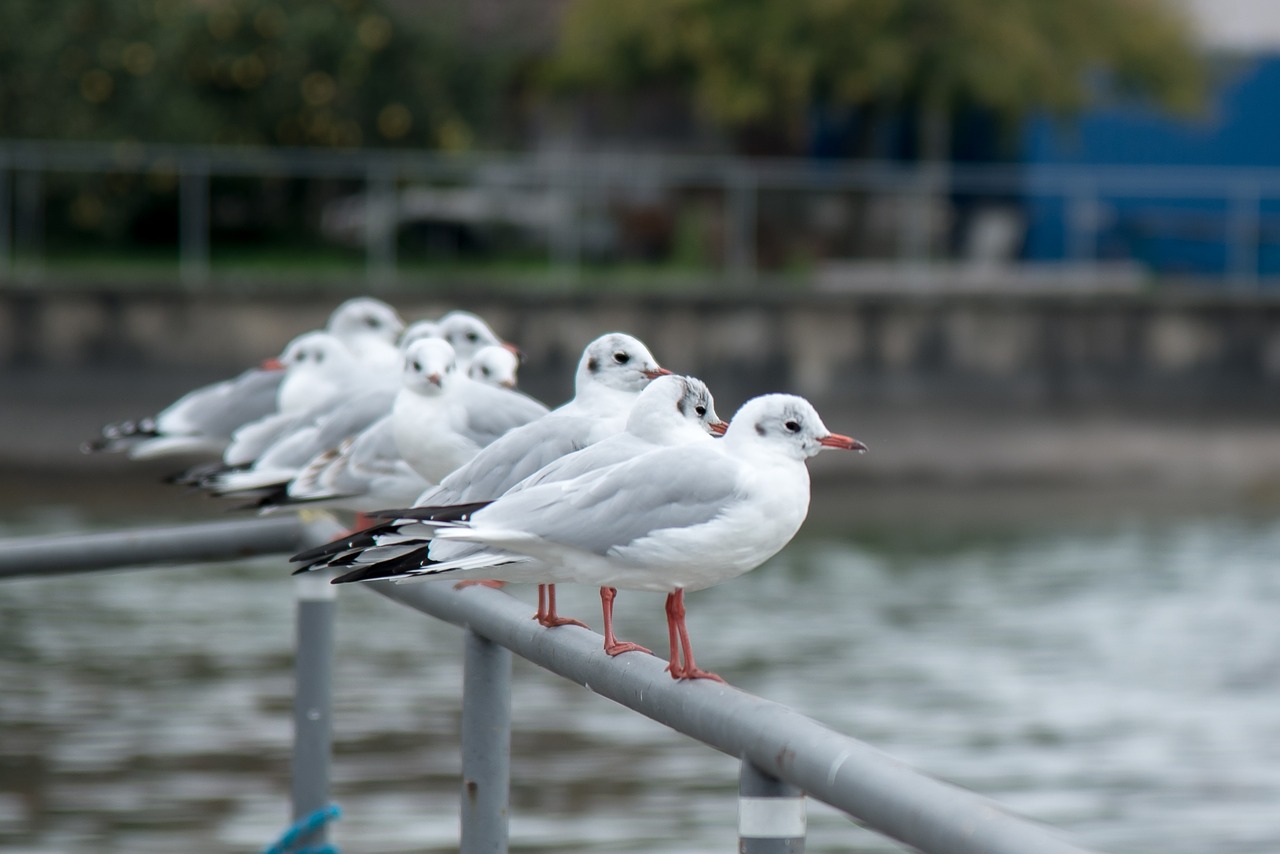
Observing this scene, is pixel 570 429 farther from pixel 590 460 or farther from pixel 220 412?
pixel 220 412

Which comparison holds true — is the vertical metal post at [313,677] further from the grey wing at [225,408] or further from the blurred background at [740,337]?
the blurred background at [740,337]

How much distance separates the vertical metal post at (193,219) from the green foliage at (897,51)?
6.81 metres

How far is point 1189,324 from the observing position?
811 inches

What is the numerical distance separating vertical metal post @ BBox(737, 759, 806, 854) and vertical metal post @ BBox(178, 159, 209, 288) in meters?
18.0

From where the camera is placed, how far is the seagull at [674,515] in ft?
9.79

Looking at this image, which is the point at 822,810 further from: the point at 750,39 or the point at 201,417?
the point at 750,39

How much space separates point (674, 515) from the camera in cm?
300

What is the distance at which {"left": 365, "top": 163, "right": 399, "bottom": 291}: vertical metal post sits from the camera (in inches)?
787

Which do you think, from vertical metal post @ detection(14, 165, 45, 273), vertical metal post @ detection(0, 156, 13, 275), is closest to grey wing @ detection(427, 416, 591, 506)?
vertical metal post @ detection(0, 156, 13, 275)

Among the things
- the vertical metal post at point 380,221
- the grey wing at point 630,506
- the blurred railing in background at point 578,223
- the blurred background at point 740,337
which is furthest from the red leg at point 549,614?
the vertical metal post at point 380,221

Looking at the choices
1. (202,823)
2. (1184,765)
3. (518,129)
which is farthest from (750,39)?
(202,823)

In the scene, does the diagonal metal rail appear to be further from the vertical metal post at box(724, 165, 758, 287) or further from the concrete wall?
the vertical metal post at box(724, 165, 758, 287)

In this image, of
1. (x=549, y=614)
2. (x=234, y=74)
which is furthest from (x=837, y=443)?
(x=234, y=74)

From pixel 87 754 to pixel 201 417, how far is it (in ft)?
9.17
